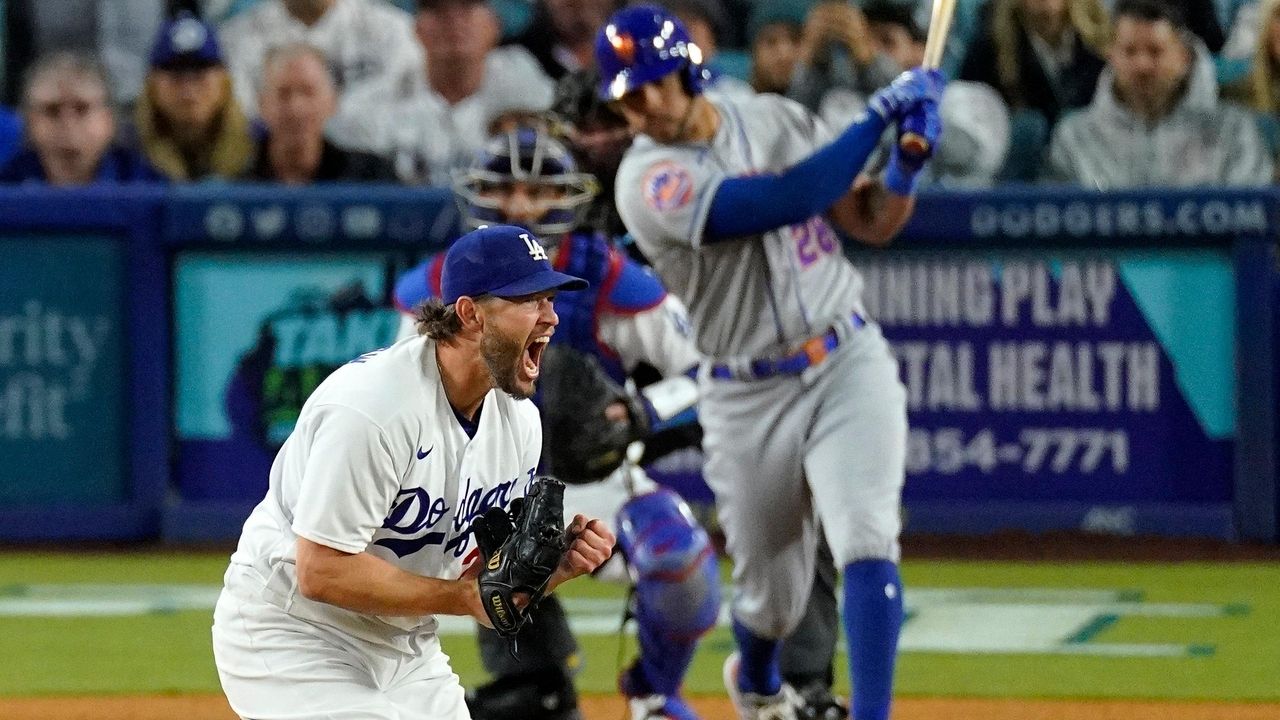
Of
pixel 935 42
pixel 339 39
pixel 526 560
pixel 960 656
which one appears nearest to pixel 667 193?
pixel 935 42

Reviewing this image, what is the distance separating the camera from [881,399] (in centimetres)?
557

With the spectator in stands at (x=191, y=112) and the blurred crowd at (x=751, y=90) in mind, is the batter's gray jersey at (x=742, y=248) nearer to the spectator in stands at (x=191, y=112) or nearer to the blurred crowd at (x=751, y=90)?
the blurred crowd at (x=751, y=90)

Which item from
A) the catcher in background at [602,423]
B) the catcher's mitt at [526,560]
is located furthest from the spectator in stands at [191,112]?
the catcher's mitt at [526,560]

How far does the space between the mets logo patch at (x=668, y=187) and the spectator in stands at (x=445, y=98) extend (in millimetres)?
4639

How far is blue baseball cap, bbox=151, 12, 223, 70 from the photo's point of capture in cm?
995

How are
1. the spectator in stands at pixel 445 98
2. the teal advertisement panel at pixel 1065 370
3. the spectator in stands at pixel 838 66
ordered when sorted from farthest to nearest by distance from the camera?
the spectator in stands at pixel 445 98 → the spectator in stands at pixel 838 66 → the teal advertisement panel at pixel 1065 370

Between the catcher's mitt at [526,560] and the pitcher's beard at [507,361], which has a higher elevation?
the pitcher's beard at [507,361]

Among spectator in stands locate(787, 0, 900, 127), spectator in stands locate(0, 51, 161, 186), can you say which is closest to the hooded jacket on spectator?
spectator in stands locate(787, 0, 900, 127)

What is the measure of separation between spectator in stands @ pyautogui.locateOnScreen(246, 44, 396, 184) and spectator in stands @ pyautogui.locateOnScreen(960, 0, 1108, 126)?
3.20 m

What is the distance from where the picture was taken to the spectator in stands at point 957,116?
10.1 m

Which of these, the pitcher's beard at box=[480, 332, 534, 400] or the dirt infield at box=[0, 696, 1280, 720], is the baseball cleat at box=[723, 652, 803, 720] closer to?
the dirt infield at box=[0, 696, 1280, 720]

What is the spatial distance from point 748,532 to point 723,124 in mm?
1166

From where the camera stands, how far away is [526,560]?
3746mm

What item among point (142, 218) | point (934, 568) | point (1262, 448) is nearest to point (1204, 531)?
point (1262, 448)
